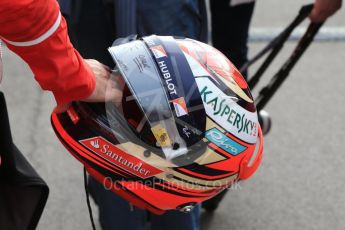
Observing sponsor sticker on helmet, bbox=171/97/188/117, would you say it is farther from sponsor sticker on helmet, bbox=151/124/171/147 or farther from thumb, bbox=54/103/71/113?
thumb, bbox=54/103/71/113

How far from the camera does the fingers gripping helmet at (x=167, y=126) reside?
1.09 meters

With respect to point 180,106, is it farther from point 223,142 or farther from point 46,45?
point 46,45

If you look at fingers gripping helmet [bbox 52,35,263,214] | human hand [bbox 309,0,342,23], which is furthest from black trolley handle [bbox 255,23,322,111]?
fingers gripping helmet [bbox 52,35,263,214]

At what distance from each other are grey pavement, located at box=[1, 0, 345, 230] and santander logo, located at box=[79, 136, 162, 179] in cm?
101

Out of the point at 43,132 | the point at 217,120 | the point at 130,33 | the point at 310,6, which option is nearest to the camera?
the point at 217,120

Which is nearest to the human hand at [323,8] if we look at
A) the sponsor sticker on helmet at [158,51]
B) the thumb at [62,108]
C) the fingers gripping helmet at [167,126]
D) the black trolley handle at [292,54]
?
the black trolley handle at [292,54]

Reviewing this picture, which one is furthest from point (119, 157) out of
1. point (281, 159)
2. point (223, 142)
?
point (281, 159)

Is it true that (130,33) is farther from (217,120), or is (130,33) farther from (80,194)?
(80,194)

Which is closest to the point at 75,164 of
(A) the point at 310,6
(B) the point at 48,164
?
(B) the point at 48,164

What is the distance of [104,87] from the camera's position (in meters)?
1.10

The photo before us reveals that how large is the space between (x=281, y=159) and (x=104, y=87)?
153 cm

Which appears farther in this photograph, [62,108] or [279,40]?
[279,40]

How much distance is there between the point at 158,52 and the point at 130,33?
222mm

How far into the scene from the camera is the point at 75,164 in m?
2.48
